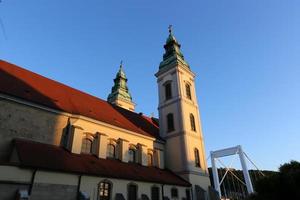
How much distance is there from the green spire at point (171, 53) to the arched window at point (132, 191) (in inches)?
710

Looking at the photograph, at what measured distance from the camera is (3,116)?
16078 millimetres

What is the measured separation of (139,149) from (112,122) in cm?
400

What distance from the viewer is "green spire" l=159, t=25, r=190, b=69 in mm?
32312

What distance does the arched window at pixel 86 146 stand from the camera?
19844 millimetres

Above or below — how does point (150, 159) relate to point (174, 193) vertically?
above

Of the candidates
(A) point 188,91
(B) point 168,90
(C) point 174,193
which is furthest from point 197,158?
(B) point 168,90

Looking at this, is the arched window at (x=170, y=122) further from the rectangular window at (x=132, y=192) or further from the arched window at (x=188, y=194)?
the rectangular window at (x=132, y=192)

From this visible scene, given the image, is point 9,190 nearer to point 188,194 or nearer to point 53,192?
point 53,192

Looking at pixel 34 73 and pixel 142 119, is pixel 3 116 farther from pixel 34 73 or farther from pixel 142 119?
pixel 142 119

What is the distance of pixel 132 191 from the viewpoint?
60.3ft

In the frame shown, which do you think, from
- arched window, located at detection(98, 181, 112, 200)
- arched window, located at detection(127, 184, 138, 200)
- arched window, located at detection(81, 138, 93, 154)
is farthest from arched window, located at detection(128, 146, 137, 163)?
arched window, located at detection(98, 181, 112, 200)

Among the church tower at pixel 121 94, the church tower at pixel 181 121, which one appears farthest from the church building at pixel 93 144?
the church tower at pixel 121 94

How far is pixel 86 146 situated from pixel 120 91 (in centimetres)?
2409

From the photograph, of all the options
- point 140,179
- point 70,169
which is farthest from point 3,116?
point 140,179
